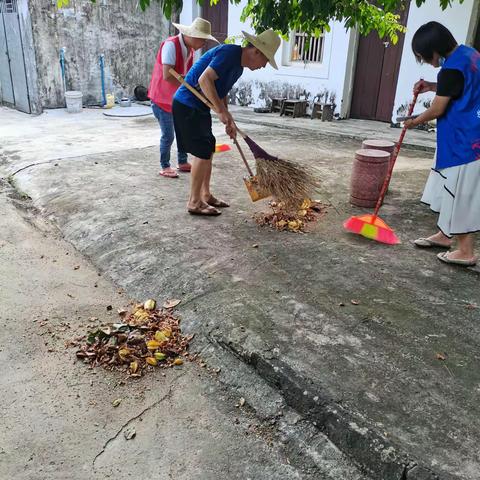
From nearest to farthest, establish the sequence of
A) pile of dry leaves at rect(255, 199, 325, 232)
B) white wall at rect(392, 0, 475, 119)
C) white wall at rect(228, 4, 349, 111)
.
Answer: pile of dry leaves at rect(255, 199, 325, 232) → white wall at rect(392, 0, 475, 119) → white wall at rect(228, 4, 349, 111)

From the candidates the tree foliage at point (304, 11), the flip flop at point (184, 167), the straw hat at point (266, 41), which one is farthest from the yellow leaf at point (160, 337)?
the flip flop at point (184, 167)

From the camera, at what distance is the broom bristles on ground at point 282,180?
4527 millimetres

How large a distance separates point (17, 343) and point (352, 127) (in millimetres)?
8698

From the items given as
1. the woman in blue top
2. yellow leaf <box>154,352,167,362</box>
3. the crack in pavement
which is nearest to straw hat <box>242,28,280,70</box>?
the woman in blue top

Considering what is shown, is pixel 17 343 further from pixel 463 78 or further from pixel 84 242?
pixel 463 78

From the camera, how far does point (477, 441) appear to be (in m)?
2.22

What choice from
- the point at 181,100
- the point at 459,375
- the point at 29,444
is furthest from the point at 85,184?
the point at 459,375

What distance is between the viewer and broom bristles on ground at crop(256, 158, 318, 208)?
4527 mm

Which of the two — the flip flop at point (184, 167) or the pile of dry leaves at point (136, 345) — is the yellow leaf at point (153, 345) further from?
the flip flop at point (184, 167)

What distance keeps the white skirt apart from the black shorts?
7.00 feet

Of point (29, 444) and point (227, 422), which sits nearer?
point (29, 444)

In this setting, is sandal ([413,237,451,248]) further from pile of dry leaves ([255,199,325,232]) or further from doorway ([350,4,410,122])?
doorway ([350,4,410,122])

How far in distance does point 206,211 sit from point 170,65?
1.71 metres

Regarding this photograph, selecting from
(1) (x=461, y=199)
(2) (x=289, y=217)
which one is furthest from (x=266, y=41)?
(1) (x=461, y=199)
